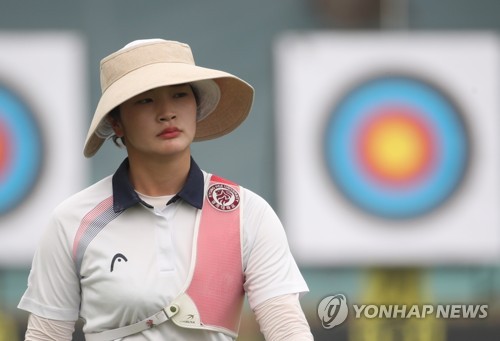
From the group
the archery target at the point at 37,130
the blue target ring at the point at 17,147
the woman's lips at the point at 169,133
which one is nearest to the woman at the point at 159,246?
Result: the woman's lips at the point at 169,133

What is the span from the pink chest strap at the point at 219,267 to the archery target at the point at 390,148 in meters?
2.43

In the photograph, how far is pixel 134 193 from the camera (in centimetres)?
175

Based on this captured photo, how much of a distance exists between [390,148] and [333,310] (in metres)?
2.50

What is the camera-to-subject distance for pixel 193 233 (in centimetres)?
174

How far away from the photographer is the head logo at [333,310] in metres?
2.10

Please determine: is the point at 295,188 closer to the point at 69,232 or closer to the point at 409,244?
the point at 409,244

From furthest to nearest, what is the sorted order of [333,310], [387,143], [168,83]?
[387,143]
[333,310]
[168,83]

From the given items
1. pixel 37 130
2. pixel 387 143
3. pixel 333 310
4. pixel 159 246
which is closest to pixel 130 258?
pixel 159 246

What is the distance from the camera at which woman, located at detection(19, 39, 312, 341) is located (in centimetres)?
170

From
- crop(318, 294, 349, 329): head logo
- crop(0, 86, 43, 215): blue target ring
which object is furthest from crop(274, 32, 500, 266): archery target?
crop(318, 294, 349, 329): head logo

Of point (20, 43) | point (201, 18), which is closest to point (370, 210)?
point (201, 18)

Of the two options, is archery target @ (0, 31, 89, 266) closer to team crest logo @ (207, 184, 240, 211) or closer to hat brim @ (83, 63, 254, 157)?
hat brim @ (83, 63, 254, 157)

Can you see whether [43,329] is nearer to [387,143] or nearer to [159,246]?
[159,246]

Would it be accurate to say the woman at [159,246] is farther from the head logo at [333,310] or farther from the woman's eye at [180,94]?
the head logo at [333,310]
